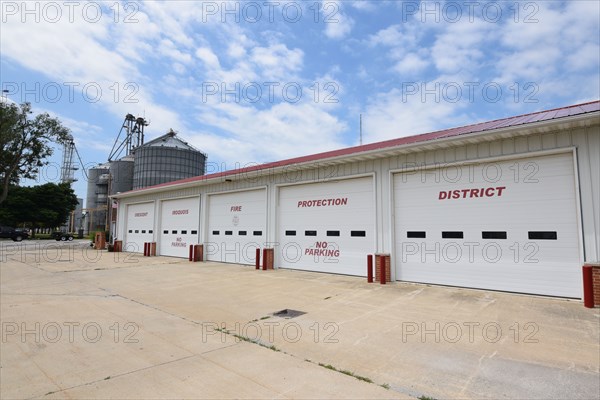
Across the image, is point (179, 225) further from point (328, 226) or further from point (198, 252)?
point (328, 226)

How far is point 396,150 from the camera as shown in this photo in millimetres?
11219

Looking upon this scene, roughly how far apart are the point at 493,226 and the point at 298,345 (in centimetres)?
721

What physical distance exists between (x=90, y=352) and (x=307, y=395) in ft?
11.2

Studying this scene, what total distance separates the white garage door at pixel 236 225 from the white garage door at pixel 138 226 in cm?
742

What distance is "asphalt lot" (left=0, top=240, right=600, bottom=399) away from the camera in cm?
391

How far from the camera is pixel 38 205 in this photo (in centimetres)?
5609

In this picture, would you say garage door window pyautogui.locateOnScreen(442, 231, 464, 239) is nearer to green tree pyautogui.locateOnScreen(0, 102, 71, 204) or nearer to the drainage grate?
the drainage grate

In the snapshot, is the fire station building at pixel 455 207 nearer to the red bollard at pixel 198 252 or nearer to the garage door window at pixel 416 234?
the garage door window at pixel 416 234

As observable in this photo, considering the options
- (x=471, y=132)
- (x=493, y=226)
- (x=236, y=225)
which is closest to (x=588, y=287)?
(x=493, y=226)

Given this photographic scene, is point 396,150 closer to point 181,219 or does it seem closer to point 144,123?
point 181,219

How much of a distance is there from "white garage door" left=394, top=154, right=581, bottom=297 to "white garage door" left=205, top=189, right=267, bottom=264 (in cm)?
708

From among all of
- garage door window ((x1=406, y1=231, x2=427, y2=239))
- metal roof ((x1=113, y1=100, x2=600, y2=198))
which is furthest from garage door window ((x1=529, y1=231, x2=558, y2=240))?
garage door window ((x1=406, y1=231, x2=427, y2=239))

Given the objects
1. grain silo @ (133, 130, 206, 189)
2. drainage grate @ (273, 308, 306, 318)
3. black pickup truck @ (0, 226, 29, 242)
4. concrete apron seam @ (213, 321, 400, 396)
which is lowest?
concrete apron seam @ (213, 321, 400, 396)

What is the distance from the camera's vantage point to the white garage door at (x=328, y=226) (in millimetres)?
12617
